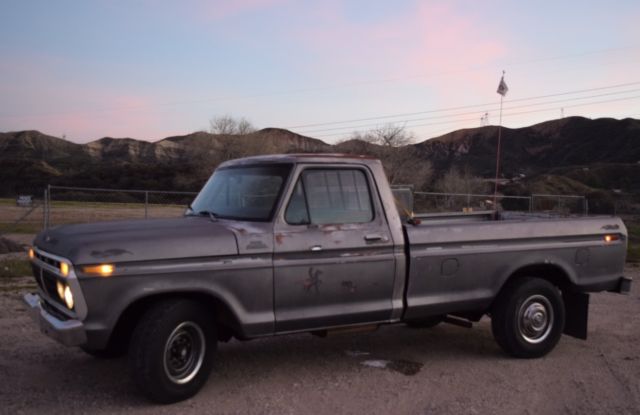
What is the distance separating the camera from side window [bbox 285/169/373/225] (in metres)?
5.02

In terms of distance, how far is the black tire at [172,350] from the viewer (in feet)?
14.1

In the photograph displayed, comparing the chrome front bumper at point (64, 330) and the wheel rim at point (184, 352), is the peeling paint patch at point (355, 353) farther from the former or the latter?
the chrome front bumper at point (64, 330)

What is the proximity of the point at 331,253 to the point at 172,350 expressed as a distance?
1511 mm

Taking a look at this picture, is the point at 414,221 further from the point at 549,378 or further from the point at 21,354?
the point at 21,354

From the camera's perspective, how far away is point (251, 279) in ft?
15.3

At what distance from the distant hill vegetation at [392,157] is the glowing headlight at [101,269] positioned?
2354 cm

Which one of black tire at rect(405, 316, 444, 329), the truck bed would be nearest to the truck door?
the truck bed

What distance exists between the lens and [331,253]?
5.00m

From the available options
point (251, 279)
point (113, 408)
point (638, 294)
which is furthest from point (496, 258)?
point (638, 294)

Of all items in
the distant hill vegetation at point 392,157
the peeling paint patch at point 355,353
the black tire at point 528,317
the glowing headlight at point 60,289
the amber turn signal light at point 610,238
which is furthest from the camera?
the distant hill vegetation at point 392,157

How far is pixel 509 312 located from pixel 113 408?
12.5 feet

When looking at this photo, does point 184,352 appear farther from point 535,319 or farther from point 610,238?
point 610,238

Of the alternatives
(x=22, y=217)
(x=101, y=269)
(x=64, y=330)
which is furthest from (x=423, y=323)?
(x=22, y=217)

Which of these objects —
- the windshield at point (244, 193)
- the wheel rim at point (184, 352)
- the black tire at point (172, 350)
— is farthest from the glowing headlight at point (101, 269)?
the windshield at point (244, 193)
